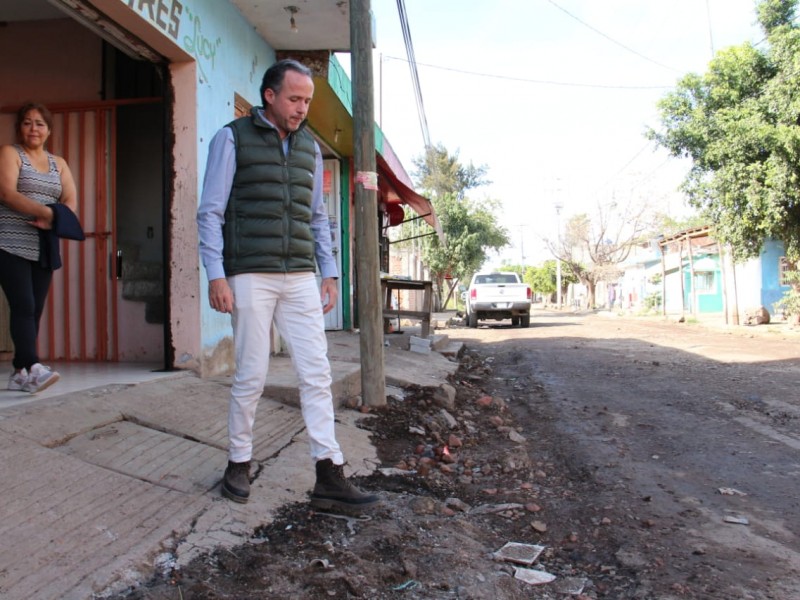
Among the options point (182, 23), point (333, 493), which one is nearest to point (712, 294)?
point (182, 23)

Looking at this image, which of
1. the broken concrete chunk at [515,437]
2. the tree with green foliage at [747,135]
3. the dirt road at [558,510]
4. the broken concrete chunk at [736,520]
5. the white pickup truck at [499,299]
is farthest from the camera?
the white pickup truck at [499,299]

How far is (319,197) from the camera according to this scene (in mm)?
3039

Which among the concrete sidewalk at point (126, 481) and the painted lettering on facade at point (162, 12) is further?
the painted lettering on facade at point (162, 12)

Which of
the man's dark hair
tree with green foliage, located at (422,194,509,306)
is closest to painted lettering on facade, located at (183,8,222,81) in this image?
the man's dark hair

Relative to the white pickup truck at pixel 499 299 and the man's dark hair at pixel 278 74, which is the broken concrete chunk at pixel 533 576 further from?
the white pickup truck at pixel 499 299

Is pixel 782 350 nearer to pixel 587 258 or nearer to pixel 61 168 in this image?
pixel 61 168

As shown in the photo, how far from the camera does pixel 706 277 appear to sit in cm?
3073

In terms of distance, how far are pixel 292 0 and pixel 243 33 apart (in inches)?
22.4

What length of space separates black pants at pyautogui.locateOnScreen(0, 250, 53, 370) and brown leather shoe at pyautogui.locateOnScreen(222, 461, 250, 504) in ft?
4.99

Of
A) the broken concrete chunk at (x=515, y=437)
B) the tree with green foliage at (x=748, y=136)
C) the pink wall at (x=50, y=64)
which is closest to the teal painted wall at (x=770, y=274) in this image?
the tree with green foliage at (x=748, y=136)

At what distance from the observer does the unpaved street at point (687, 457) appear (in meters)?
2.54

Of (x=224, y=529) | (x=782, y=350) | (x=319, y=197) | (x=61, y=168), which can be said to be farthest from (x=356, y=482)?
(x=782, y=350)

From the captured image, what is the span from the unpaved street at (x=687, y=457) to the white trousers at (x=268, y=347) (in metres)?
1.43

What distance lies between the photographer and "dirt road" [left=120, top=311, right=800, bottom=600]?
2.25 metres
